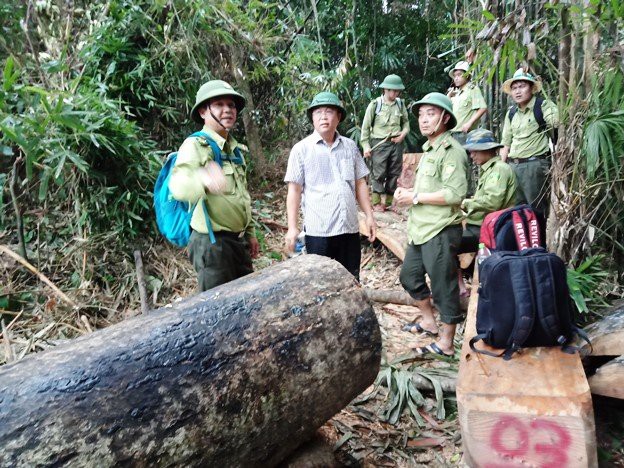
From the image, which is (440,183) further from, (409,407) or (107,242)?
(107,242)

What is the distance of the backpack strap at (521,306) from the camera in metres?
2.29

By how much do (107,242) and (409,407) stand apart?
12.2ft

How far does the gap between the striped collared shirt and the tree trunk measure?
409cm

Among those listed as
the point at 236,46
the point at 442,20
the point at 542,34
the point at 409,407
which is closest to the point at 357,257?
the point at 409,407

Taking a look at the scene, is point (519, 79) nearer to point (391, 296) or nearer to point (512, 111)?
point (512, 111)

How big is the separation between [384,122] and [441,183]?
3.49 meters

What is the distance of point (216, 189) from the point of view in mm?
2713

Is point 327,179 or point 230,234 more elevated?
point 327,179

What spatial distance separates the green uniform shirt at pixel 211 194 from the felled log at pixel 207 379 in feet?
2.40

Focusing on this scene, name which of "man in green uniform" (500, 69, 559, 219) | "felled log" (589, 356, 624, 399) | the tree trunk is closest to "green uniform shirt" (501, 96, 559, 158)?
"man in green uniform" (500, 69, 559, 219)

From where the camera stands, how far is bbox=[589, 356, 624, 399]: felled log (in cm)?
229

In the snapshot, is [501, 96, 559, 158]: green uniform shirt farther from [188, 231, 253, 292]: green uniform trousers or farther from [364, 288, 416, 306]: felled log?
[188, 231, 253, 292]: green uniform trousers

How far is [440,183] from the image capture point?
3.33 meters

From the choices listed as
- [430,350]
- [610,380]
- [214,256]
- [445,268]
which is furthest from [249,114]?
[610,380]
